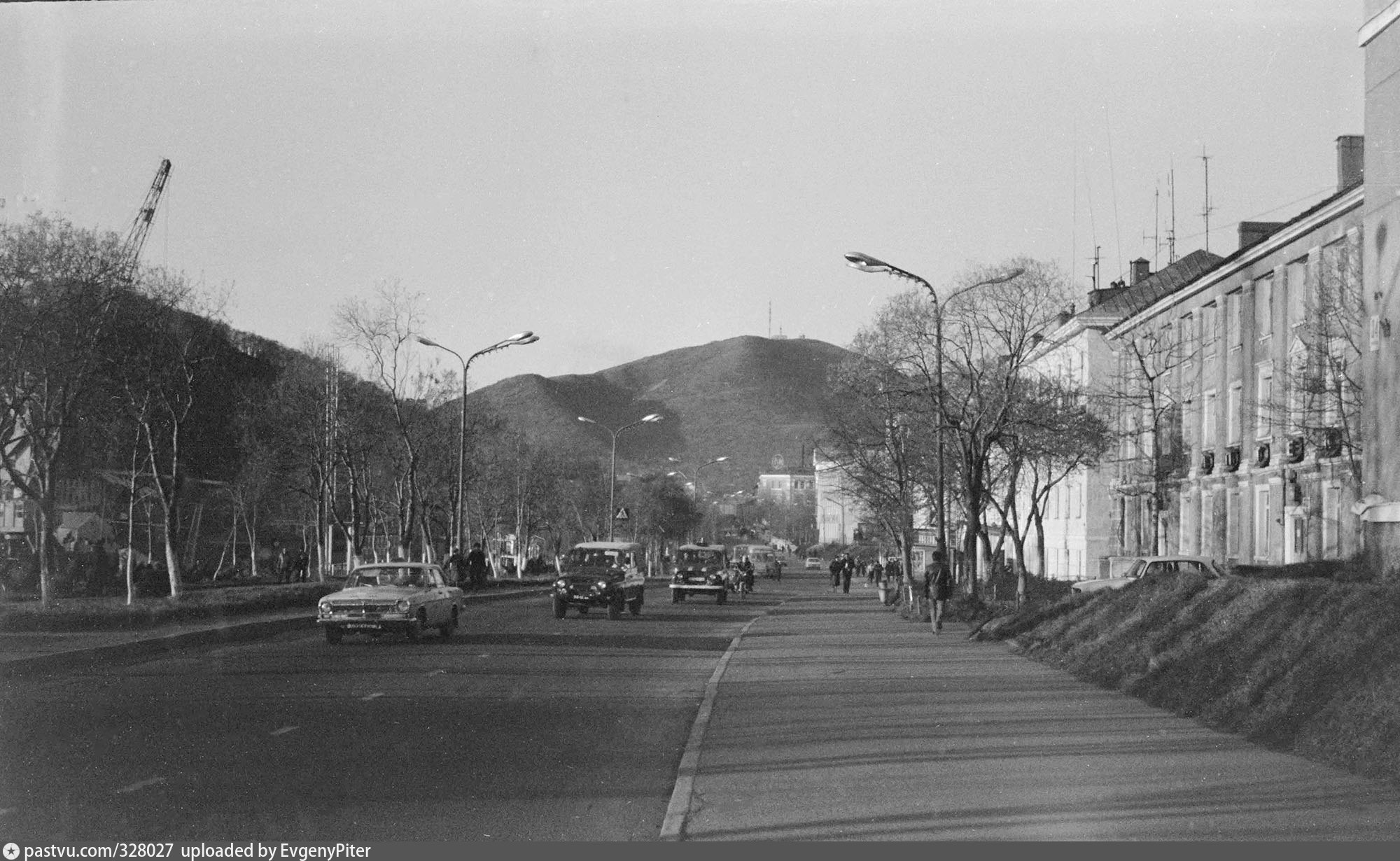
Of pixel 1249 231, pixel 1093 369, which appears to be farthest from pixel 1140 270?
pixel 1249 231

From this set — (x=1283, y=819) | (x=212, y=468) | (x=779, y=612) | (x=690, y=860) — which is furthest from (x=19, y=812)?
(x=212, y=468)

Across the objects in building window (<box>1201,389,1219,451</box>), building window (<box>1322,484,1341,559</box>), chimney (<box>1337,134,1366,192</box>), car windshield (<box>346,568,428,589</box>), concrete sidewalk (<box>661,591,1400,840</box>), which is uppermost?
chimney (<box>1337,134,1366,192</box>)

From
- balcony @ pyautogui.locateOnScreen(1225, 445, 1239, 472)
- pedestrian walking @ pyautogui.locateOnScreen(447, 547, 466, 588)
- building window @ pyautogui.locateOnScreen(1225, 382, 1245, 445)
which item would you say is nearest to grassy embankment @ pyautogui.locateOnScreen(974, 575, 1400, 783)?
balcony @ pyautogui.locateOnScreen(1225, 445, 1239, 472)

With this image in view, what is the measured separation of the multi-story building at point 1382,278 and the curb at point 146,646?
17613 millimetres

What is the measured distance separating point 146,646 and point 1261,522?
3256cm

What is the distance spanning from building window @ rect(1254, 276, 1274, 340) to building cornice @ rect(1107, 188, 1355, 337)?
695 millimetres

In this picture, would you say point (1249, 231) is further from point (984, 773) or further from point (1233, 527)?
point (984, 773)

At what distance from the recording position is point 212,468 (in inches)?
3083

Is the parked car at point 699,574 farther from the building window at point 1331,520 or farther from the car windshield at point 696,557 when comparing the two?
the building window at point 1331,520

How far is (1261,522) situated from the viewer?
144ft

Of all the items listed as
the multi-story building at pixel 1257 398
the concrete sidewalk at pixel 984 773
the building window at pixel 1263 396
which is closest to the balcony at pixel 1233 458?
the multi-story building at pixel 1257 398

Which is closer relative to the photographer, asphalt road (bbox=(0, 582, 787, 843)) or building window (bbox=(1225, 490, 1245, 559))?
asphalt road (bbox=(0, 582, 787, 843))

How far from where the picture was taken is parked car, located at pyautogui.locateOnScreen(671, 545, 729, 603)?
50.8 m

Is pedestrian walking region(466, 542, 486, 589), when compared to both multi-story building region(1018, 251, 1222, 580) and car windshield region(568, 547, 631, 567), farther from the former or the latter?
multi-story building region(1018, 251, 1222, 580)
